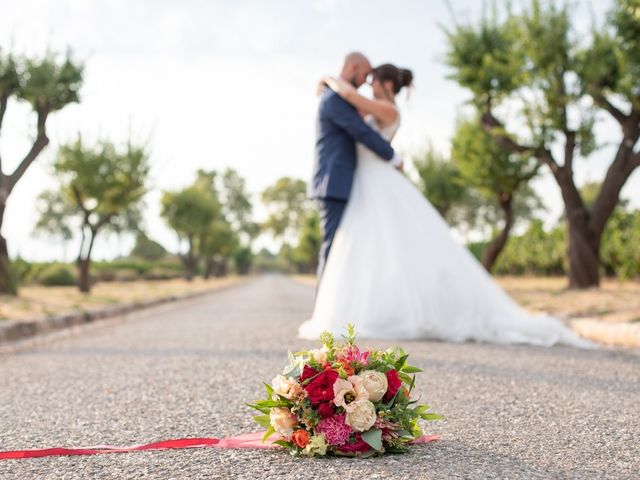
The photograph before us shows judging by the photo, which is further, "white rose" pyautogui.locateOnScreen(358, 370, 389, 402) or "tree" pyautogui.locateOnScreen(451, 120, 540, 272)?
"tree" pyautogui.locateOnScreen(451, 120, 540, 272)

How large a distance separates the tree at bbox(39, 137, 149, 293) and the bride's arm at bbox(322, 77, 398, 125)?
43.4ft

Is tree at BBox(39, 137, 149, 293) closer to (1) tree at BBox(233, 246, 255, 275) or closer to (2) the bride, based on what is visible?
(2) the bride

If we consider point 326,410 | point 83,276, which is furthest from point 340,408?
point 83,276

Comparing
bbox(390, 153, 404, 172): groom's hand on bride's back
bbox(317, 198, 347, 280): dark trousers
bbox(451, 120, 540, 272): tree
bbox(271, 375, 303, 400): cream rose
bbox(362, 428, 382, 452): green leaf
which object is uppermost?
bbox(451, 120, 540, 272): tree

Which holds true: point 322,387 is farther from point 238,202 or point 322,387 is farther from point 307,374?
point 238,202

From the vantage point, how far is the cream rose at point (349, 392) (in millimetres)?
2160

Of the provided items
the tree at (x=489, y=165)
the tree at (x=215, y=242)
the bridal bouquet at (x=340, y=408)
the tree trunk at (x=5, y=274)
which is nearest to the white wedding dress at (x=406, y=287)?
the bridal bouquet at (x=340, y=408)

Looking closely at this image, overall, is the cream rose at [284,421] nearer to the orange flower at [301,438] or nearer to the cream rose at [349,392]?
the orange flower at [301,438]

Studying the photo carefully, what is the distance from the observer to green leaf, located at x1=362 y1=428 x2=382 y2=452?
2118 millimetres

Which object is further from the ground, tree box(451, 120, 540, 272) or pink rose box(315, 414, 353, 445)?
tree box(451, 120, 540, 272)

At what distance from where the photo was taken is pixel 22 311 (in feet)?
29.4

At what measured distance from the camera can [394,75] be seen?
6.28 m

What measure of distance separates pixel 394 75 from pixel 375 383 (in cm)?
458

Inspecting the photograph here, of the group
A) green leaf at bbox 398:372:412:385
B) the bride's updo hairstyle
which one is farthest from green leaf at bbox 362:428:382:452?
the bride's updo hairstyle
